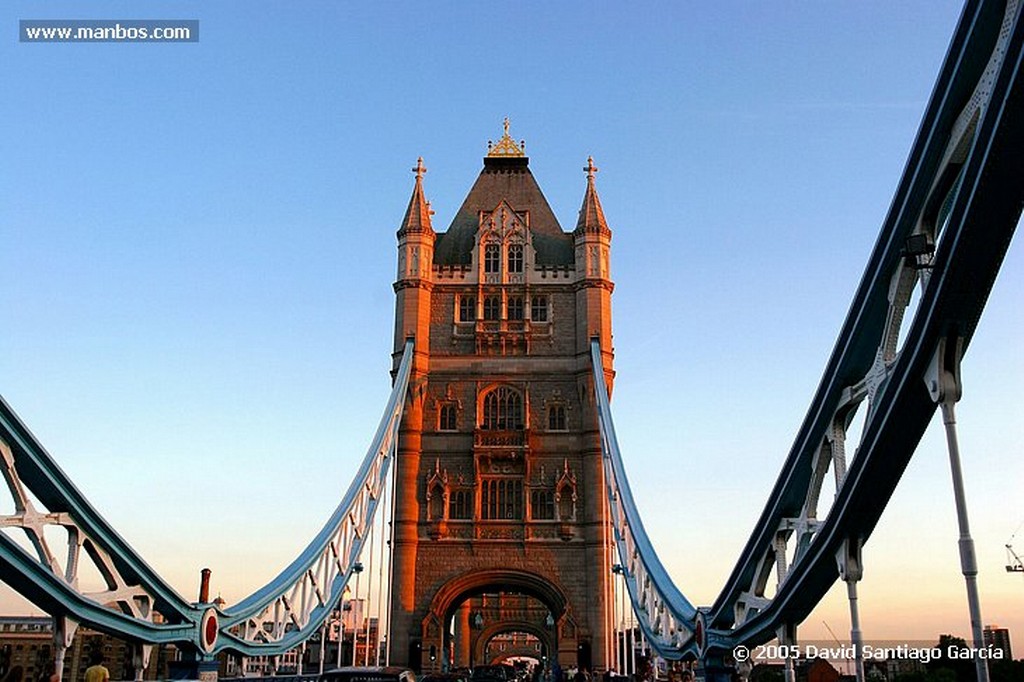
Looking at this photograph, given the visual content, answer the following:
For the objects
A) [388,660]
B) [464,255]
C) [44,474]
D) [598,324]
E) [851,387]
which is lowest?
[388,660]

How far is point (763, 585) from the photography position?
19.9m

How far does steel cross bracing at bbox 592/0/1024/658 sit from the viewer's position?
388 inches

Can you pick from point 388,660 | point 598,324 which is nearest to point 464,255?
point 598,324

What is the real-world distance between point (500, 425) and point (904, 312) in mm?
30166

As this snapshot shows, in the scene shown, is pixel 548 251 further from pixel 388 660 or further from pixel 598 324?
pixel 388 660

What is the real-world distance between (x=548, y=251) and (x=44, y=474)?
32.7m

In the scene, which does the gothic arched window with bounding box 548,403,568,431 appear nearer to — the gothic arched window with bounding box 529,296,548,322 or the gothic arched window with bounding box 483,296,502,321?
the gothic arched window with bounding box 529,296,548,322

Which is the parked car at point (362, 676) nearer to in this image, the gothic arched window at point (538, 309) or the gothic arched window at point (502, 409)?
the gothic arched window at point (502, 409)

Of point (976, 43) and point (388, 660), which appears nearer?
point (976, 43)

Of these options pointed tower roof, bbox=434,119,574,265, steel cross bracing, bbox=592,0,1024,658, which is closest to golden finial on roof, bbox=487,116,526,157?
pointed tower roof, bbox=434,119,574,265

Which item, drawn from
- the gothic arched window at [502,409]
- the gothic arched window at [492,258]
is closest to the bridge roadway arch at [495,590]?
the gothic arched window at [502,409]

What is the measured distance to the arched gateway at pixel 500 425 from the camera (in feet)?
130

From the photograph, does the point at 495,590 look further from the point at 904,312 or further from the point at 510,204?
the point at 904,312

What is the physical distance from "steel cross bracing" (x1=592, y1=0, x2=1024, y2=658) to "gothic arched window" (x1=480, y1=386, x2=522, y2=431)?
22875 millimetres
